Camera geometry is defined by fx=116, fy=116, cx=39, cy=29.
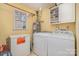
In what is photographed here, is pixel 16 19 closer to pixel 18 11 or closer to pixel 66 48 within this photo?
pixel 18 11

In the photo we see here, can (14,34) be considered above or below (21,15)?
below

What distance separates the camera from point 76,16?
49.5 inches

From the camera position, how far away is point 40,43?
1.34 metres

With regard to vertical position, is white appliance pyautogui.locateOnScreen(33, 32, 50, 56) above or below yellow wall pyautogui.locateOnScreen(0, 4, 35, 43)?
below

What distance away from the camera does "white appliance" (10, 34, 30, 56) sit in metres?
1.29

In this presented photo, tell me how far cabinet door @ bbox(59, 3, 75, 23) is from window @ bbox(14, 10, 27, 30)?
41cm

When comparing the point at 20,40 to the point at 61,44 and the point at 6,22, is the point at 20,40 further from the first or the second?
the point at 61,44

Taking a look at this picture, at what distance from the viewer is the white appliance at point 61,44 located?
4.12 feet

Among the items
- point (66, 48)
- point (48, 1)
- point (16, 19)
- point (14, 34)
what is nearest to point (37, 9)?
point (48, 1)

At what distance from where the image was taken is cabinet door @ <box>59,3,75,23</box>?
126 cm

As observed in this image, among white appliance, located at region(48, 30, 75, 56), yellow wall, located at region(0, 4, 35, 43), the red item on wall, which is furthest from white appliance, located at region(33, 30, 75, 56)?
yellow wall, located at region(0, 4, 35, 43)

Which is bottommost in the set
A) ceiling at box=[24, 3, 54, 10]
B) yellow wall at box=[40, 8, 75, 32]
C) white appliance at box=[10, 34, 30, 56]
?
white appliance at box=[10, 34, 30, 56]

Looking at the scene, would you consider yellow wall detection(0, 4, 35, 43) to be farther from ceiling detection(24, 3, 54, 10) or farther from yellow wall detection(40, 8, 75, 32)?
yellow wall detection(40, 8, 75, 32)

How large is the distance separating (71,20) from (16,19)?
23.8 inches
